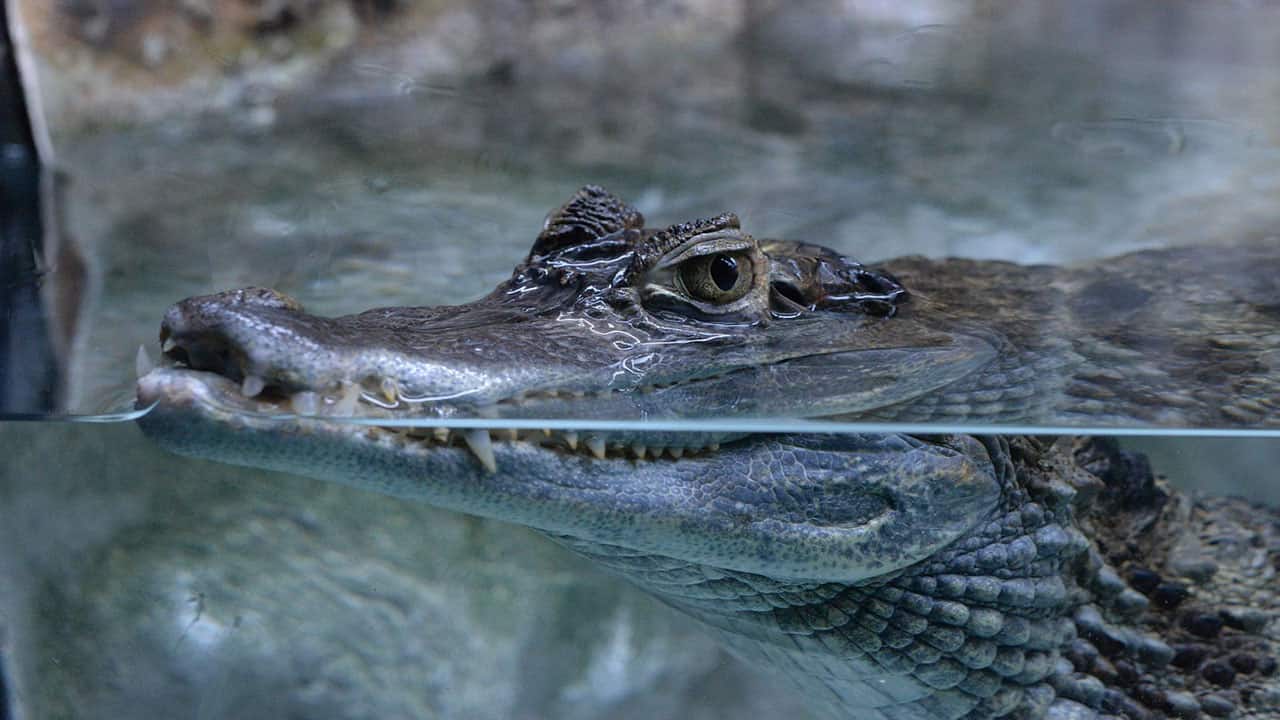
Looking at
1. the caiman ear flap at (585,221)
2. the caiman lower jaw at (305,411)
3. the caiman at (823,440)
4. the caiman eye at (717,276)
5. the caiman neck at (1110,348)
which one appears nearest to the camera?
the caiman lower jaw at (305,411)

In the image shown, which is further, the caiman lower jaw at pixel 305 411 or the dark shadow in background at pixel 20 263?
the dark shadow in background at pixel 20 263

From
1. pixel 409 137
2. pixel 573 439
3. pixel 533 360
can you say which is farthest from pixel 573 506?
pixel 409 137

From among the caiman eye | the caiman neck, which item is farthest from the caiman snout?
the caiman neck

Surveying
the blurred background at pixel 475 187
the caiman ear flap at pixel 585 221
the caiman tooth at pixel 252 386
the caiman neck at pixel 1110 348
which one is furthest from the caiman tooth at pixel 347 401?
the blurred background at pixel 475 187

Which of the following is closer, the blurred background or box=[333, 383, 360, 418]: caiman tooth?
box=[333, 383, 360, 418]: caiman tooth

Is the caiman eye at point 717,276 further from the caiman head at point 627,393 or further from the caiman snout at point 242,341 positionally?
the caiman snout at point 242,341

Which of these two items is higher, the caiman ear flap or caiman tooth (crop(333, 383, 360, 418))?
the caiman ear flap

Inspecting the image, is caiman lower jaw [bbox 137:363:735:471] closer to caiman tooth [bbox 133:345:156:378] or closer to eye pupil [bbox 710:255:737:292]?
caiman tooth [bbox 133:345:156:378]

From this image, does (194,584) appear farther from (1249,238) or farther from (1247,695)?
Result: (1249,238)
